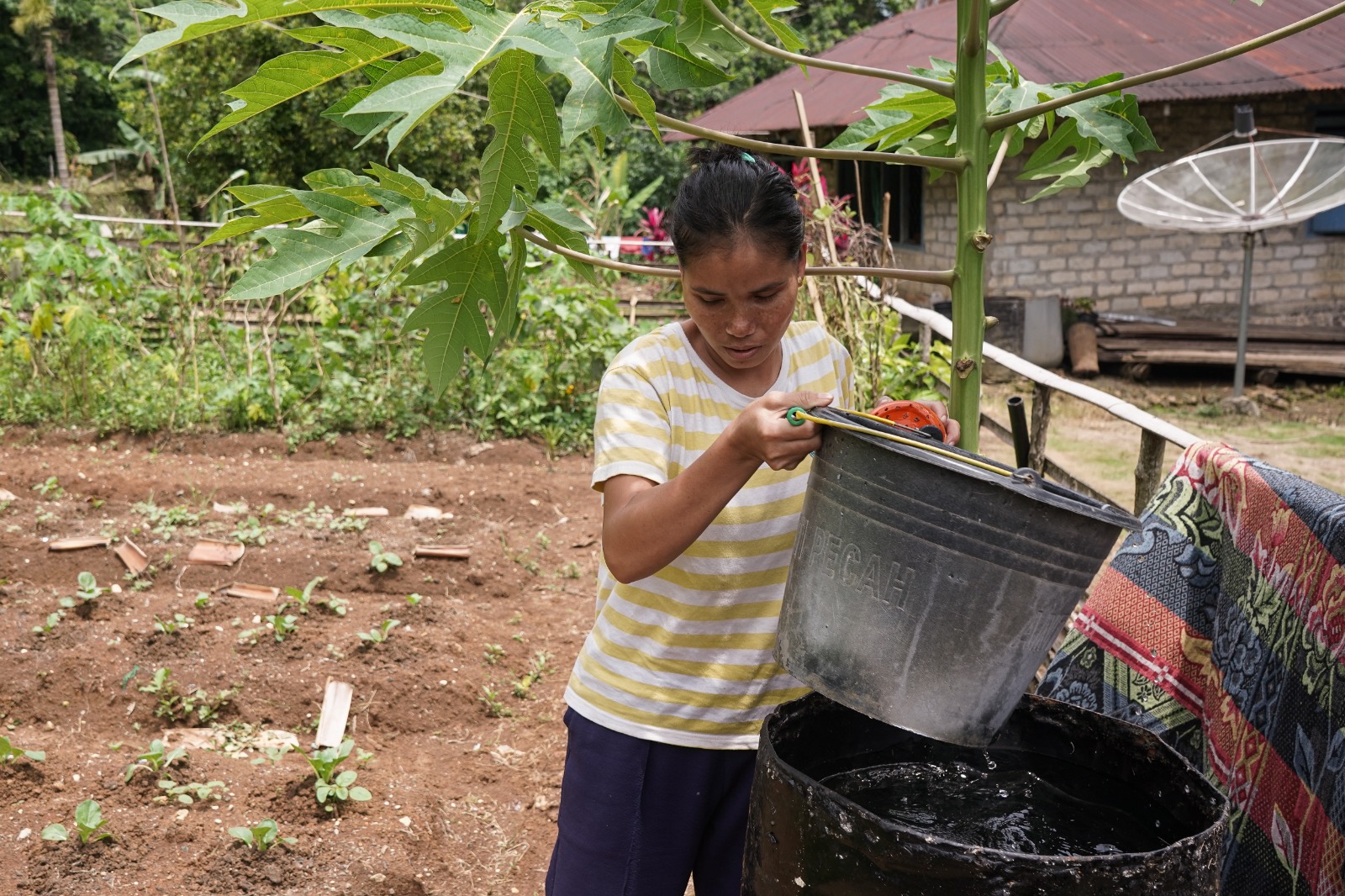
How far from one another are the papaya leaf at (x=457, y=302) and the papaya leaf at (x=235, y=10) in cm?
31

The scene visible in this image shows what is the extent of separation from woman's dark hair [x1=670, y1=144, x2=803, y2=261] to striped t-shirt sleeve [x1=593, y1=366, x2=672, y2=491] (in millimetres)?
192

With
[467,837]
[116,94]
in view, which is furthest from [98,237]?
[116,94]

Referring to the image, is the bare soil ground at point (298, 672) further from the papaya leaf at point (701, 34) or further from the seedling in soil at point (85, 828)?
the papaya leaf at point (701, 34)

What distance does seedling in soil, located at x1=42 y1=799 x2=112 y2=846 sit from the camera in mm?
2711

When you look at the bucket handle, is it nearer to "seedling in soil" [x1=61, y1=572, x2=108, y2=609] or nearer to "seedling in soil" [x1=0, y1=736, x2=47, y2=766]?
"seedling in soil" [x1=0, y1=736, x2=47, y2=766]

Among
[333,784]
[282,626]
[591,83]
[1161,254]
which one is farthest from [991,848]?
[1161,254]

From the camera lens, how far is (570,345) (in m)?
7.13

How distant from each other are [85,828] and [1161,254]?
11.1 metres

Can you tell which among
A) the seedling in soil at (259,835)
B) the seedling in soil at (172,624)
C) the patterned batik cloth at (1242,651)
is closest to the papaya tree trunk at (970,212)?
the patterned batik cloth at (1242,651)

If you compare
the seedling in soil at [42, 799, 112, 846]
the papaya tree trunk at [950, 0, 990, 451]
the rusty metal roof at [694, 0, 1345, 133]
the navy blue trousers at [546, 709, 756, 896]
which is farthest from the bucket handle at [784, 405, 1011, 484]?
the rusty metal roof at [694, 0, 1345, 133]

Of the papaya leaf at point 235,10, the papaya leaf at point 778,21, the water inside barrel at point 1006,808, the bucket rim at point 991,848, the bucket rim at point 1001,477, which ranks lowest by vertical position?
the water inside barrel at point 1006,808

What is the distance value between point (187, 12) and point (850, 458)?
0.82 m

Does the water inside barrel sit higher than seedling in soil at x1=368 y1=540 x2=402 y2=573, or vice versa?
the water inside barrel

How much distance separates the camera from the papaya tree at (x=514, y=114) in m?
1.10
